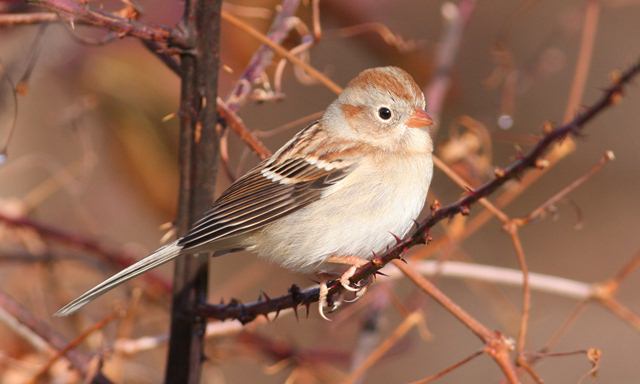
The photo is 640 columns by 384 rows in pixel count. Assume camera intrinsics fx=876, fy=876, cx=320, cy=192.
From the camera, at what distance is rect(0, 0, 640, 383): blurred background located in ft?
8.55

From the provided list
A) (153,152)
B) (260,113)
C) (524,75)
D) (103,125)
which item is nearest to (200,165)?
(153,152)

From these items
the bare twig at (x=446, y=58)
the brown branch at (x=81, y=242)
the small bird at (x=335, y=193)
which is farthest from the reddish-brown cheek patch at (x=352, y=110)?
the brown branch at (x=81, y=242)

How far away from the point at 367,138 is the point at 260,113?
126 inches

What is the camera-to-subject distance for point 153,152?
2545 mm

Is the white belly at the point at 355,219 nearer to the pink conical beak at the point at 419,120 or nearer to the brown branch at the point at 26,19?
the pink conical beak at the point at 419,120

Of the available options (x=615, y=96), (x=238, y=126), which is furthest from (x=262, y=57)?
(x=615, y=96)

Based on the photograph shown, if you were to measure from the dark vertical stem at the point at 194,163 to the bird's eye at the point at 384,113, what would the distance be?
74 cm

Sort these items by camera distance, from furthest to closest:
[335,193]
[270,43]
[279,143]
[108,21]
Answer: [279,143] → [335,193] → [270,43] → [108,21]

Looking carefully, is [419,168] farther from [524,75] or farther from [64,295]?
[64,295]

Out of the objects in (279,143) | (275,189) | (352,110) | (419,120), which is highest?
(279,143)

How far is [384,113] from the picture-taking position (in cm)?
279

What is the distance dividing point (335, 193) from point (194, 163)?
53cm

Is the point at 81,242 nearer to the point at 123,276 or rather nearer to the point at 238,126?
the point at 123,276

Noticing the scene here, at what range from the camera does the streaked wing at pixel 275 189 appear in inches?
99.8
